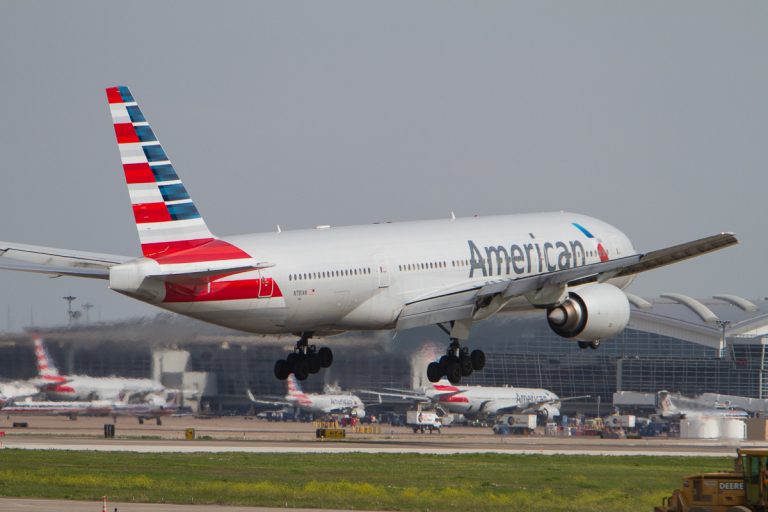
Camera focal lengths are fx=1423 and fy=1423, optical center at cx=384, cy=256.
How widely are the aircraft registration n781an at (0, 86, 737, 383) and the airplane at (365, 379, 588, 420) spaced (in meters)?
55.7

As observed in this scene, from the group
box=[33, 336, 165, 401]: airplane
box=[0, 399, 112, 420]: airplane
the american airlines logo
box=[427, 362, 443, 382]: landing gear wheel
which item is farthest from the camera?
box=[0, 399, 112, 420]: airplane

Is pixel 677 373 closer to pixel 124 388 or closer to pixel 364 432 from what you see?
pixel 364 432

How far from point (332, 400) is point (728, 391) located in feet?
137

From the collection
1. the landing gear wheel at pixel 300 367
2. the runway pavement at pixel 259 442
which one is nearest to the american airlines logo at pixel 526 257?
the landing gear wheel at pixel 300 367

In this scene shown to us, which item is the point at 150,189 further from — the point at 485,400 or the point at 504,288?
the point at 485,400

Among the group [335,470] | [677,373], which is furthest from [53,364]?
[677,373]

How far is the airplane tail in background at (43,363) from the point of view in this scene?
86500mm

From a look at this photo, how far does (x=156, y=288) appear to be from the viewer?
1747 inches

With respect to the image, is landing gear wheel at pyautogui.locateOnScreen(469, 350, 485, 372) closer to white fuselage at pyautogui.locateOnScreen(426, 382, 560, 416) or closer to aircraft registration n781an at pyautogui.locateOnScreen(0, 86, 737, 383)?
aircraft registration n781an at pyautogui.locateOnScreen(0, 86, 737, 383)

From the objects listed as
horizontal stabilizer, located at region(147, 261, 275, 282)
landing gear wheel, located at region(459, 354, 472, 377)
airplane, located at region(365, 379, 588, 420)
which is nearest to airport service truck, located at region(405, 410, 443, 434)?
airplane, located at region(365, 379, 588, 420)

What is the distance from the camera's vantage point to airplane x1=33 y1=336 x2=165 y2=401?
286 ft

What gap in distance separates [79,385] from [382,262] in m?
43.0

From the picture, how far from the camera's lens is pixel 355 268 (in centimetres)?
5062

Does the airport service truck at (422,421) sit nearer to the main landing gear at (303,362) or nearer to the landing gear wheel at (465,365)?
the landing gear wheel at (465,365)
